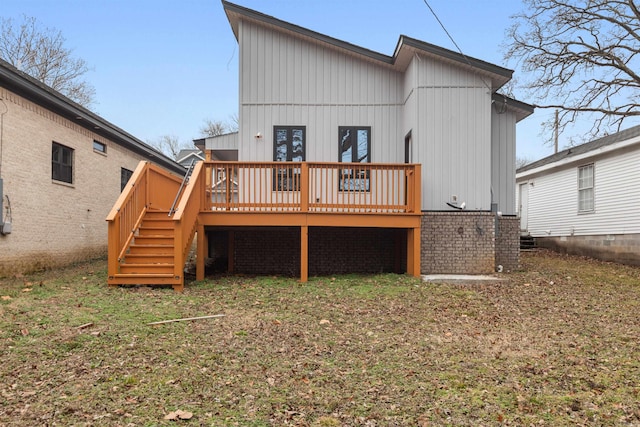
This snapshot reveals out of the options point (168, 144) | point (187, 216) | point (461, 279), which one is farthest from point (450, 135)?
Answer: point (168, 144)

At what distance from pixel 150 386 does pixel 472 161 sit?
7.83 metres

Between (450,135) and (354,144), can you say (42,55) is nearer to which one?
(354,144)

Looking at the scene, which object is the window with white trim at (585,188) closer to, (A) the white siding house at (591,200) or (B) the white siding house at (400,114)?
(A) the white siding house at (591,200)

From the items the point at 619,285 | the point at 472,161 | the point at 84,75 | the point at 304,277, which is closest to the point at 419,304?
the point at 304,277

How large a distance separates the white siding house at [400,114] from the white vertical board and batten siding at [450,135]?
0.02 m

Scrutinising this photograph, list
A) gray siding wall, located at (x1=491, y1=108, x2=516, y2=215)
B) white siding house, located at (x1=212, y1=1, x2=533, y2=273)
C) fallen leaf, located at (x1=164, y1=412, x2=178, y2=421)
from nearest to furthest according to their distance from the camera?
fallen leaf, located at (x1=164, y1=412, x2=178, y2=421) → white siding house, located at (x1=212, y1=1, x2=533, y2=273) → gray siding wall, located at (x1=491, y1=108, x2=516, y2=215)

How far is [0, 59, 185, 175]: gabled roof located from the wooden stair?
3.79 meters

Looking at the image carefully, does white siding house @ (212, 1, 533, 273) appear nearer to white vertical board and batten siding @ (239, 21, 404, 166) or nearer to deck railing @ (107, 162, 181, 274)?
white vertical board and batten siding @ (239, 21, 404, 166)

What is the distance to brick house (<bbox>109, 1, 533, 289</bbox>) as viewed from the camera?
8695 millimetres

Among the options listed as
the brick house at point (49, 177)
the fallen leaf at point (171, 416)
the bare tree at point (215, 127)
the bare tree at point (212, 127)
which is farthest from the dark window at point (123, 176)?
the bare tree at point (212, 127)

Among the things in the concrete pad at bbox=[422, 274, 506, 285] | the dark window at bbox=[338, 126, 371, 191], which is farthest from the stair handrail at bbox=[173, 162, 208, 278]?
the concrete pad at bbox=[422, 274, 506, 285]

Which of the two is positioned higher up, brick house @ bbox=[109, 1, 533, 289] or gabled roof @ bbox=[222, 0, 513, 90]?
gabled roof @ bbox=[222, 0, 513, 90]

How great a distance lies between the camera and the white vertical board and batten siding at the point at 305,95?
33.9 feet

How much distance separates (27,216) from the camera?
960 cm
